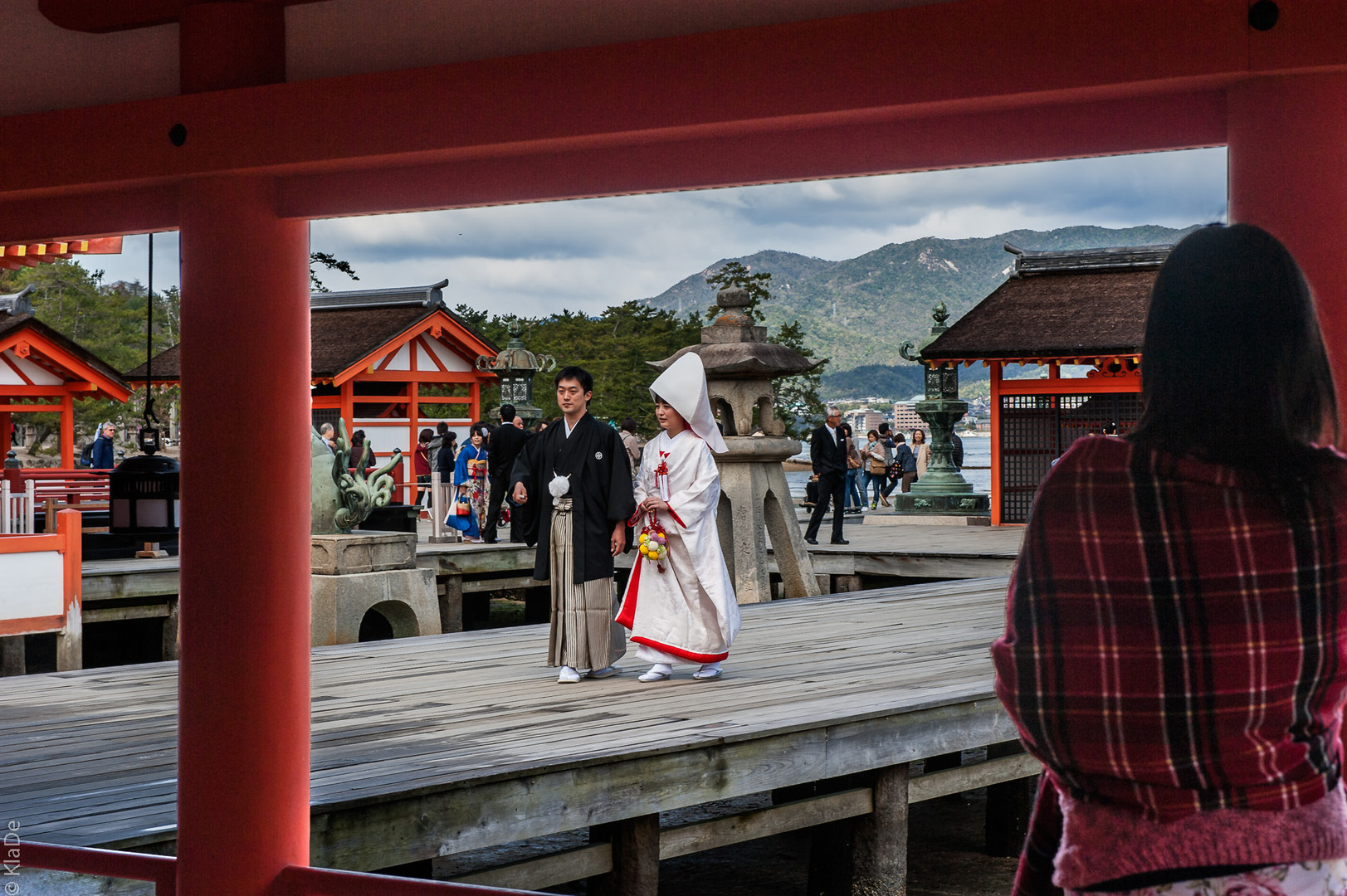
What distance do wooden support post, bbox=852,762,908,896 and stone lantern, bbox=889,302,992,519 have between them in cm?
1183

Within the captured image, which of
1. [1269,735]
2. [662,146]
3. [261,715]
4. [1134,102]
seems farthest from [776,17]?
[261,715]

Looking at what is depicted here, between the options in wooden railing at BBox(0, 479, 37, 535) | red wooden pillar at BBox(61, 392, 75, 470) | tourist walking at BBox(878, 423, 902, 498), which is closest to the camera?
wooden railing at BBox(0, 479, 37, 535)

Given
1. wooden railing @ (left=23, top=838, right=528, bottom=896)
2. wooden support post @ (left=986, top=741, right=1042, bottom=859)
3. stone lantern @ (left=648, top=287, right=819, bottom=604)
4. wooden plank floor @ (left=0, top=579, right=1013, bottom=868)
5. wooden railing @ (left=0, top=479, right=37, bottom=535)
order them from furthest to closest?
1. stone lantern @ (left=648, top=287, right=819, bottom=604)
2. wooden railing @ (left=0, top=479, right=37, bottom=535)
3. wooden support post @ (left=986, top=741, right=1042, bottom=859)
4. wooden plank floor @ (left=0, top=579, right=1013, bottom=868)
5. wooden railing @ (left=23, top=838, right=528, bottom=896)

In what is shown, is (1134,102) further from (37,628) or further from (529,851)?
(37,628)

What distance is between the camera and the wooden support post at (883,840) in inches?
230

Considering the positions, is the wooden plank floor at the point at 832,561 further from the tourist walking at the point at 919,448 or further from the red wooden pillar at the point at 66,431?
the tourist walking at the point at 919,448

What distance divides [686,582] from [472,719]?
4.33 feet

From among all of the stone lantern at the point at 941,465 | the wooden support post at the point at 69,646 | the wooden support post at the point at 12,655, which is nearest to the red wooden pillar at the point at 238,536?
the wooden support post at the point at 69,646

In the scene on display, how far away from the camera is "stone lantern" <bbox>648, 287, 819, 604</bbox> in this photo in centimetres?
1054

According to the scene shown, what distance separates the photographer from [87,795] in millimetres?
4238

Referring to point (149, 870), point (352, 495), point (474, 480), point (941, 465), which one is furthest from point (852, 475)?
point (149, 870)

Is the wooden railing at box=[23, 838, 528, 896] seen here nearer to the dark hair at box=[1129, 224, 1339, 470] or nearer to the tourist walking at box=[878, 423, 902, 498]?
the dark hair at box=[1129, 224, 1339, 470]

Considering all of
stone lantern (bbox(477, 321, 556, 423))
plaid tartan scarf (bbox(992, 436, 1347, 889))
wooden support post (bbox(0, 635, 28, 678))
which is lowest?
wooden support post (bbox(0, 635, 28, 678))

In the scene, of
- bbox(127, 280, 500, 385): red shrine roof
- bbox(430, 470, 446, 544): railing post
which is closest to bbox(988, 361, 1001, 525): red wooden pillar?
bbox(430, 470, 446, 544): railing post
